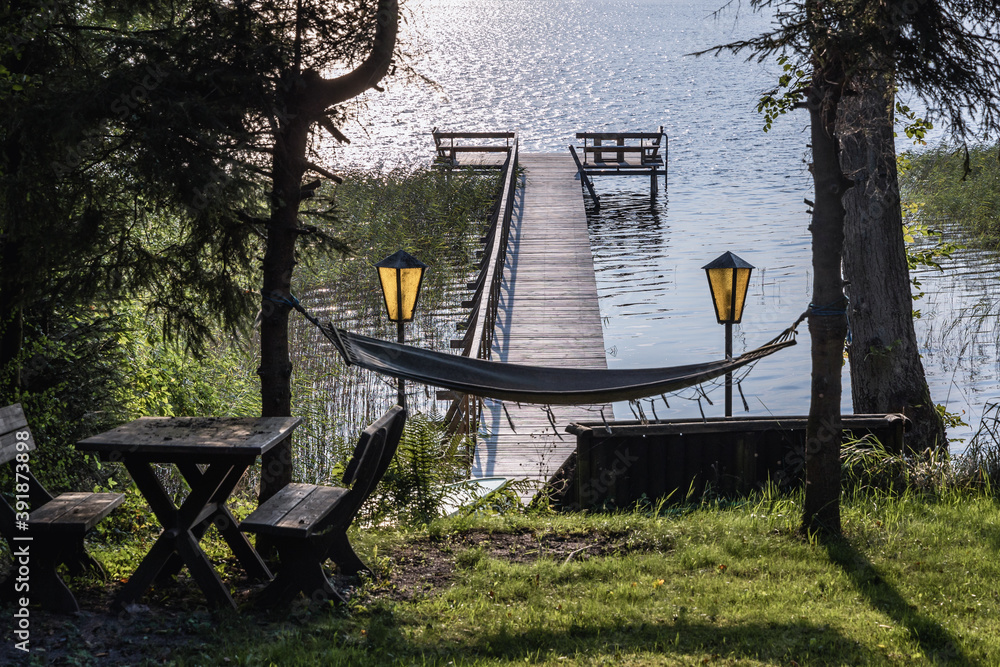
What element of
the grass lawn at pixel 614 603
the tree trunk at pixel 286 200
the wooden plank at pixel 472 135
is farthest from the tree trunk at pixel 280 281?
the wooden plank at pixel 472 135

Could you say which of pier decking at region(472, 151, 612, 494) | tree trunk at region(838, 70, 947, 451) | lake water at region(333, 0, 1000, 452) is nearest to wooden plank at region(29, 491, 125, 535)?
pier decking at region(472, 151, 612, 494)

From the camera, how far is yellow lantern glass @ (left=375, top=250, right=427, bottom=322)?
6914 mm

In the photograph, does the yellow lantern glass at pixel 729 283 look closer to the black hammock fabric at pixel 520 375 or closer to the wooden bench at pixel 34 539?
the black hammock fabric at pixel 520 375

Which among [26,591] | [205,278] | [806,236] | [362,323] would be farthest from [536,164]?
[26,591]

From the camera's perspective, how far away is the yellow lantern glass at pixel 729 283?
6.80 metres

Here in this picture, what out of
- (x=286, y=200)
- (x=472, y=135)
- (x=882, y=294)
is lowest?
(x=882, y=294)

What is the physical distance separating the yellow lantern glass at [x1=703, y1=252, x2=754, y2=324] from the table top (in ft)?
12.6

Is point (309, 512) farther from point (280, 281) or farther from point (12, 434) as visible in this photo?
point (280, 281)

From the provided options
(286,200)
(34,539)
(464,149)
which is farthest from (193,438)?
(464,149)

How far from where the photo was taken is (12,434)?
145 inches

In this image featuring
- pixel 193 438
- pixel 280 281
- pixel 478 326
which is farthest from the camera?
pixel 478 326

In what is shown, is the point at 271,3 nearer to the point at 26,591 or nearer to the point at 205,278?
the point at 205,278

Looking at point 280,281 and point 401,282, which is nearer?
point 280,281

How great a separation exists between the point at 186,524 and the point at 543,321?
7468 mm
